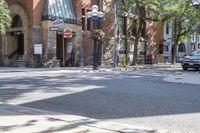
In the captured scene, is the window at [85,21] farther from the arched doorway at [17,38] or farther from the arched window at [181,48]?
the arched window at [181,48]

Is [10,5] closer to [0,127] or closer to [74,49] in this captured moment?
[74,49]

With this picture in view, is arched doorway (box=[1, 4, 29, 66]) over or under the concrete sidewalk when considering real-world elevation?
over

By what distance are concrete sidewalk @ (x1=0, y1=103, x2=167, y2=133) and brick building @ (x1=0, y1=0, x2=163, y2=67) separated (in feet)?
89.8

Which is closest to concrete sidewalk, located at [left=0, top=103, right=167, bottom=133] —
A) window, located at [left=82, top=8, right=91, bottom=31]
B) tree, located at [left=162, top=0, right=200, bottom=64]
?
window, located at [left=82, top=8, right=91, bottom=31]

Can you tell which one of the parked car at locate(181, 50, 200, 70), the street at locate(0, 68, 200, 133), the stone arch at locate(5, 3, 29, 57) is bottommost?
the street at locate(0, 68, 200, 133)

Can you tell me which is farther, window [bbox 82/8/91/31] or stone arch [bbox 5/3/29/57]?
window [bbox 82/8/91/31]

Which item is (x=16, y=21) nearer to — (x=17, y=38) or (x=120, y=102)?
(x=17, y=38)

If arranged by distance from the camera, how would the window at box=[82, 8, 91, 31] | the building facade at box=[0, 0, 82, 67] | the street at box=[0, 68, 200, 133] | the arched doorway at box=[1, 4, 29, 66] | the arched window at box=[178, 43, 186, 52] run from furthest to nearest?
the arched window at box=[178, 43, 186, 52]
the window at box=[82, 8, 91, 31]
the arched doorway at box=[1, 4, 29, 66]
the building facade at box=[0, 0, 82, 67]
the street at box=[0, 68, 200, 133]

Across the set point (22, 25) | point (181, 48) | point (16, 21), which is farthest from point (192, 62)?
point (181, 48)

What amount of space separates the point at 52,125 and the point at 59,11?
100 feet

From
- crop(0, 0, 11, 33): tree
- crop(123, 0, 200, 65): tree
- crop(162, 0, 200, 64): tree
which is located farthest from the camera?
crop(162, 0, 200, 64): tree

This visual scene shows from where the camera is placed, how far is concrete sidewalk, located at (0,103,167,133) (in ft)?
28.4

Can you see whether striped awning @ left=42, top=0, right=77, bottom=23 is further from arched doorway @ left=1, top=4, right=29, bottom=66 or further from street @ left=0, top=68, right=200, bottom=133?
street @ left=0, top=68, right=200, bottom=133

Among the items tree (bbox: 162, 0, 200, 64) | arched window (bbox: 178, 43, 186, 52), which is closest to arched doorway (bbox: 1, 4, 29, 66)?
tree (bbox: 162, 0, 200, 64)
